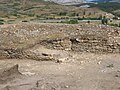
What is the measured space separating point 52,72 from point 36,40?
342cm

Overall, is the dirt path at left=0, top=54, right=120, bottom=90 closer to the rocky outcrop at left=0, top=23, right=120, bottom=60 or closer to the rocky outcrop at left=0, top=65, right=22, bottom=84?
the rocky outcrop at left=0, top=65, right=22, bottom=84

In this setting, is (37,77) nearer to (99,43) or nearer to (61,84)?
(61,84)

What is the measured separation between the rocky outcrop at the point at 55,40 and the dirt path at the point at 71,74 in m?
0.46

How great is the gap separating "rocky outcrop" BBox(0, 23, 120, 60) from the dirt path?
455 mm

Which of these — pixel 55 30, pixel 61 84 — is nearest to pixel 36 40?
pixel 55 30

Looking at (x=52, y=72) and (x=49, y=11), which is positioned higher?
(x=52, y=72)

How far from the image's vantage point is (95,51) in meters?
17.4

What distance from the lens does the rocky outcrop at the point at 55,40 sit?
675 inches

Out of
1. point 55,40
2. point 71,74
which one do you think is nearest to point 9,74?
point 71,74

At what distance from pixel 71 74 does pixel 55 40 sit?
Answer: 3.73 m

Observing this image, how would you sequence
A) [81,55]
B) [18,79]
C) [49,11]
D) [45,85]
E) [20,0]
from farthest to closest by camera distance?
[20,0]
[49,11]
[81,55]
[18,79]
[45,85]

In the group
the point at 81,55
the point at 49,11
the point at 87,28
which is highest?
the point at 87,28

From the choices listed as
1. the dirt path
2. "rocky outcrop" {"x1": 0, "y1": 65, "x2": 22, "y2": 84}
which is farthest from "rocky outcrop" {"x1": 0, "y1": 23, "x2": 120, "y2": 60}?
"rocky outcrop" {"x1": 0, "y1": 65, "x2": 22, "y2": 84}

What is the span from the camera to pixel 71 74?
46.5 feet
